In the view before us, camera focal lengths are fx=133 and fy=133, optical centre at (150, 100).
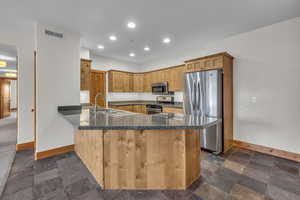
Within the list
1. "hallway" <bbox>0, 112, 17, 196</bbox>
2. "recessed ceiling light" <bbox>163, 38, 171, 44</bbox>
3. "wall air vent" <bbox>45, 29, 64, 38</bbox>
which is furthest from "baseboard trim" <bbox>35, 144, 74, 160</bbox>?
"recessed ceiling light" <bbox>163, 38, 171, 44</bbox>

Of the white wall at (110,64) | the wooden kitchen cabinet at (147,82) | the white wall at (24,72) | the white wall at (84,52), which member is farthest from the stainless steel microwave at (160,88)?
the white wall at (24,72)

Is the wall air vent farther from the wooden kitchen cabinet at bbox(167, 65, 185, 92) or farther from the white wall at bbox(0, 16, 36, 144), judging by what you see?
the wooden kitchen cabinet at bbox(167, 65, 185, 92)

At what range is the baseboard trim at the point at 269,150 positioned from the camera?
2729mm

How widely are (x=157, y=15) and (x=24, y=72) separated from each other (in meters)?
3.45

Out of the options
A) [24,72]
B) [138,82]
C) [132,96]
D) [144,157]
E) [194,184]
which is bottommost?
[194,184]

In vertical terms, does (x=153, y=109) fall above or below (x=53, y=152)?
above

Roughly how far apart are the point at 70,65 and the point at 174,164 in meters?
Answer: 3.12

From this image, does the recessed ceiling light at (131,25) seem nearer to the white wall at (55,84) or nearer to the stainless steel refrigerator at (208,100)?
the white wall at (55,84)

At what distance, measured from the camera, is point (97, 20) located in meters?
2.71

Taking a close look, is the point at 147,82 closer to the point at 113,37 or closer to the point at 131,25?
the point at 113,37

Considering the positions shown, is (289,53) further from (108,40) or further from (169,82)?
(108,40)

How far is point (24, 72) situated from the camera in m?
3.28

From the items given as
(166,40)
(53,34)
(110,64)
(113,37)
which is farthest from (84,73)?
(166,40)

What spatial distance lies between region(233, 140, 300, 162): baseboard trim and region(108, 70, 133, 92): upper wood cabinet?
4283 millimetres
